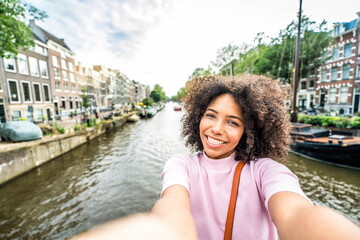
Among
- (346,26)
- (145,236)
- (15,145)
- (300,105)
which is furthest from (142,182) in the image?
(300,105)

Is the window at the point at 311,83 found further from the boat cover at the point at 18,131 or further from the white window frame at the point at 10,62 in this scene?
the white window frame at the point at 10,62

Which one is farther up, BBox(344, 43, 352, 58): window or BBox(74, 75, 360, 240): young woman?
BBox(344, 43, 352, 58): window

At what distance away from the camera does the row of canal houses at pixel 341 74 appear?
17.2 meters

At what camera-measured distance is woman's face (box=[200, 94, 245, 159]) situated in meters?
1.36

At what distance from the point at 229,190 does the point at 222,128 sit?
1.60 feet

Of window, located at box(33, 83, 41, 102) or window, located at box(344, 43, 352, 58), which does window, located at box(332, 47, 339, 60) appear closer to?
window, located at box(344, 43, 352, 58)

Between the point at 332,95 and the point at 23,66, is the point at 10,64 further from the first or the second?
the point at 332,95

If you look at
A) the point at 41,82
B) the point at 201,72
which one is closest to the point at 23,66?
the point at 41,82

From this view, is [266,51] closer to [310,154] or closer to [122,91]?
[310,154]

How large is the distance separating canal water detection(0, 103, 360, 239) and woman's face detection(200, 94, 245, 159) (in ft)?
14.4

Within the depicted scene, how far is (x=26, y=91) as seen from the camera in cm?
1916

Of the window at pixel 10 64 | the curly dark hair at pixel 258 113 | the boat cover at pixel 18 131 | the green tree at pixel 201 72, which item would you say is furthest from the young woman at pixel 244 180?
the green tree at pixel 201 72

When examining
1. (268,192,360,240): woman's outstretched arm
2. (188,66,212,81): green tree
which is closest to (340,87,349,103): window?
(188,66,212,81): green tree

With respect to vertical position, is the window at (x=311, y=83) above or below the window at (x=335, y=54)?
below
